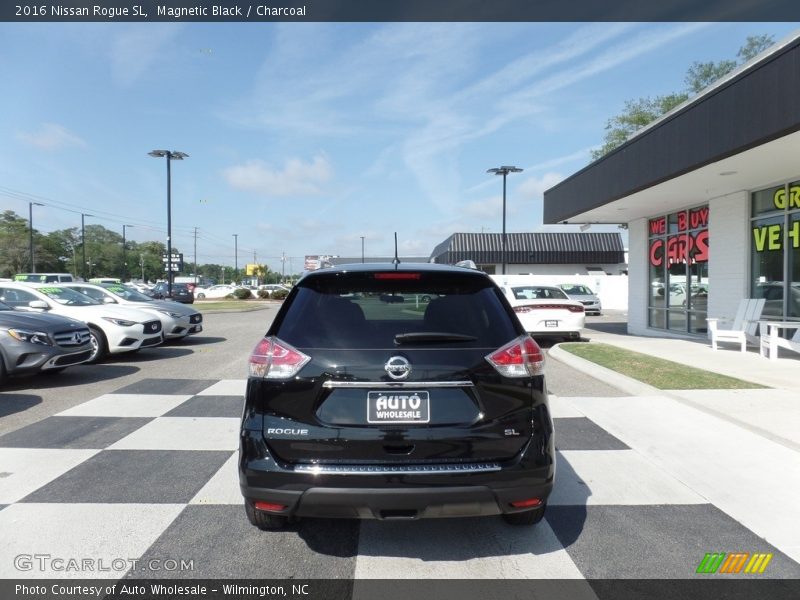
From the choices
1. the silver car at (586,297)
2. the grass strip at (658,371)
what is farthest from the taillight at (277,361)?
the silver car at (586,297)

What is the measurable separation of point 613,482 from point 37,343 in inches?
296

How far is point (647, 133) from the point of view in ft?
39.0

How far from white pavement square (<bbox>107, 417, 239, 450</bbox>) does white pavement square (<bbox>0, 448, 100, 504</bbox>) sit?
375mm

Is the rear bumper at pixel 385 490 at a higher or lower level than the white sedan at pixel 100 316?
lower

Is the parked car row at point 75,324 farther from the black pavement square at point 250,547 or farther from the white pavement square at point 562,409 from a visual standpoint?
the white pavement square at point 562,409

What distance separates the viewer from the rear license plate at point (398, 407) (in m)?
2.78

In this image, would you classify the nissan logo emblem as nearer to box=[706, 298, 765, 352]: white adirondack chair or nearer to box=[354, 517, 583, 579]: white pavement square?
box=[354, 517, 583, 579]: white pavement square

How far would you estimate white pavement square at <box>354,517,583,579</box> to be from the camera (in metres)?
2.93

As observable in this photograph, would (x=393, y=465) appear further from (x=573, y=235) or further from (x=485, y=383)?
(x=573, y=235)

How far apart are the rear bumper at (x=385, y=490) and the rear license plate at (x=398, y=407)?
0.25 metres

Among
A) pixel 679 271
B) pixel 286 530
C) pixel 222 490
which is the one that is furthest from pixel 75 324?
pixel 679 271

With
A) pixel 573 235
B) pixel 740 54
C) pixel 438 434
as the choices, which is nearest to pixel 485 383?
pixel 438 434

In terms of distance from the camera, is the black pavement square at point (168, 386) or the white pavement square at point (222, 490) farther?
the black pavement square at point (168, 386)

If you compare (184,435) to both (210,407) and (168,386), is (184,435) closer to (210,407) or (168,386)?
(210,407)
